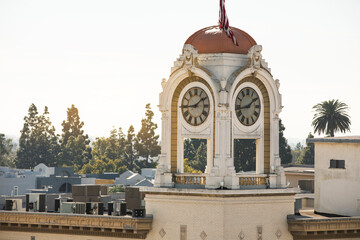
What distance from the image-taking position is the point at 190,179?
206ft

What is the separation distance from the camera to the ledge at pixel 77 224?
208 ft

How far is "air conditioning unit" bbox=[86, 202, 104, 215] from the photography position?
68.0 m

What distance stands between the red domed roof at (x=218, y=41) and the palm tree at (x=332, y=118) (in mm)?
101792

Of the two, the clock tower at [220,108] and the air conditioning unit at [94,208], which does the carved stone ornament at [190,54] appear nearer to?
the clock tower at [220,108]

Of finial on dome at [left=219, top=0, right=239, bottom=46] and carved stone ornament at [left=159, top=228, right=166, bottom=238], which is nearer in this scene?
carved stone ornament at [left=159, top=228, right=166, bottom=238]

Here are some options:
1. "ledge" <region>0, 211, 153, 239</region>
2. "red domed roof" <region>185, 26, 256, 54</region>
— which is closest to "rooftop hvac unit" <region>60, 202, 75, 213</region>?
"ledge" <region>0, 211, 153, 239</region>

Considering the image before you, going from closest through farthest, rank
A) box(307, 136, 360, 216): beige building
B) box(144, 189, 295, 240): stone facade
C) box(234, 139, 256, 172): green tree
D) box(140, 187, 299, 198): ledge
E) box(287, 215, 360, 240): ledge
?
box(140, 187, 299, 198): ledge < box(144, 189, 295, 240): stone facade < box(287, 215, 360, 240): ledge < box(307, 136, 360, 216): beige building < box(234, 139, 256, 172): green tree

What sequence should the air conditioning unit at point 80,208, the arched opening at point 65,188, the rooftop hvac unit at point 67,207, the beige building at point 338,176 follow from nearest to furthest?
the air conditioning unit at point 80,208 → the rooftop hvac unit at point 67,207 → the beige building at point 338,176 → the arched opening at point 65,188

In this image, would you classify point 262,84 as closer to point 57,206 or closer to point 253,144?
point 57,206

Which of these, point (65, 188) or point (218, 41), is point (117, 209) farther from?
point (65, 188)

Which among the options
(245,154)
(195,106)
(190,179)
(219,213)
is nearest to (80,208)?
(190,179)

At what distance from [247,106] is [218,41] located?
4.97 metres

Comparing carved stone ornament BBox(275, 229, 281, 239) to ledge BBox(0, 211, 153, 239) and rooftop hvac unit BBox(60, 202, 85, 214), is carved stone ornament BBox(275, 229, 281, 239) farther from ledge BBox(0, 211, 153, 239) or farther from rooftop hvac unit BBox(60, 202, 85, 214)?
rooftop hvac unit BBox(60, 202, 85, 214)

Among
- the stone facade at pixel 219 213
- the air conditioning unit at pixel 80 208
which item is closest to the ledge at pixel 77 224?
the stone facade at pixel 219 213
